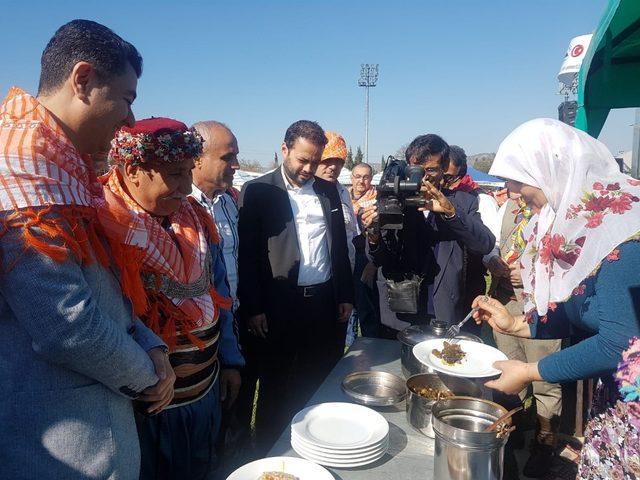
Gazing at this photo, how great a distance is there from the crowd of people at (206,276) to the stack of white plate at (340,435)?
0.48 metres

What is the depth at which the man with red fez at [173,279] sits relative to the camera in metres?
1.62

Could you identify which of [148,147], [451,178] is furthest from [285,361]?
[451,178]

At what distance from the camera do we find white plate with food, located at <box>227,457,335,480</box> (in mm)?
1249

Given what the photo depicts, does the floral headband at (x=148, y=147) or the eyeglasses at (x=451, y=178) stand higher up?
the floral headband at (x=148, y=147)

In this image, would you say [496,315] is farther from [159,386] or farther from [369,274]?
[159,386]

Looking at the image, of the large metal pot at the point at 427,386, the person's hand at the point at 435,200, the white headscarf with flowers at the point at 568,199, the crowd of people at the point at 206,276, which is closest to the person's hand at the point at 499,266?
the crowd of people at the point at 206,276

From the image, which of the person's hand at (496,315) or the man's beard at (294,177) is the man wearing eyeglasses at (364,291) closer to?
the man's beard at (294,177)

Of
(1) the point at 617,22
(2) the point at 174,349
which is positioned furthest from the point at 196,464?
(1) the point at 617,22

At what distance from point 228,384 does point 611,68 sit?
11.2 ft

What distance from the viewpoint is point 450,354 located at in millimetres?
1805

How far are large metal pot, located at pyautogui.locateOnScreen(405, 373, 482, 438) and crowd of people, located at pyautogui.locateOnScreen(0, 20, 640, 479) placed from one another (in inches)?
8.6

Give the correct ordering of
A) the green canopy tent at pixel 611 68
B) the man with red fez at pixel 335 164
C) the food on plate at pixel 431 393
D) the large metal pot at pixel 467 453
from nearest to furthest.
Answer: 1. the large metal pot at pixel 467 453
2. the food on plate at pixel 431 393
3. the green canopy tent at pixel 611 68
4. the man with red fez at pixel 335 164

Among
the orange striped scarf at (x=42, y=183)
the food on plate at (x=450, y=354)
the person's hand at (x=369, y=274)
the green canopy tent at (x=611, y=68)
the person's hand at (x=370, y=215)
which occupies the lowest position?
the person's hand at (x=369, y=274)

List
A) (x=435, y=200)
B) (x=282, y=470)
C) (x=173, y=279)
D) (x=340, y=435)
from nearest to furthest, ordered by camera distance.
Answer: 1. (x=282, y=470)
2. (x=340, y=435)
3. (x=173, y=279)
4. (x=435, y=200)
